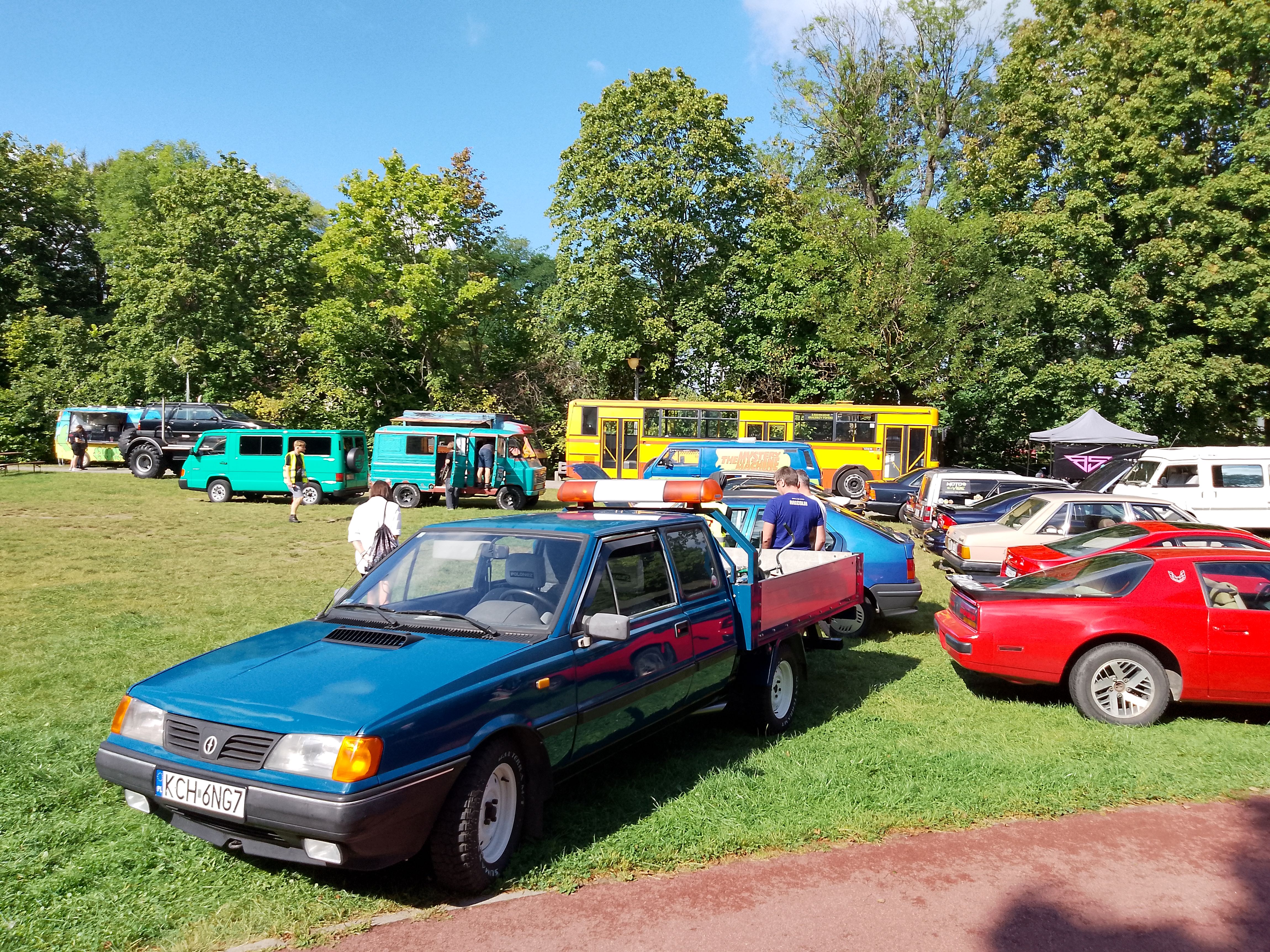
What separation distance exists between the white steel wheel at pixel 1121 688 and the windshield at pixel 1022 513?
641cm

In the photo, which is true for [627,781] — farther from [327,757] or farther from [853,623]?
[853,623]

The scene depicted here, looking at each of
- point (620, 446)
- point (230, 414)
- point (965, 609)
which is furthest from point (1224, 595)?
point (230, 414)

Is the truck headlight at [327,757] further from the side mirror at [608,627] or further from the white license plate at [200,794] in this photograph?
the side mirror at [608,627]

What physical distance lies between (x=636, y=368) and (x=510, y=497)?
38.9 feet

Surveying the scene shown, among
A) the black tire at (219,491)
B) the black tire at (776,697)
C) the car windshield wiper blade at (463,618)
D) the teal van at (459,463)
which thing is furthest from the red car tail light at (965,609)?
the black tire at (219,491)

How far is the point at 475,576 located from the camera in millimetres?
5133

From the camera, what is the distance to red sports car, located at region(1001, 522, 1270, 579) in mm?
9117

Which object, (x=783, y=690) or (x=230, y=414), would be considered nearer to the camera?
(x=783, y=690)

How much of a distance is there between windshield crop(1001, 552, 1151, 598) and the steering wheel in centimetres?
447

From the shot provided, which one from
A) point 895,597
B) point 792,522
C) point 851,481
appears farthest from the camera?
point 851,481

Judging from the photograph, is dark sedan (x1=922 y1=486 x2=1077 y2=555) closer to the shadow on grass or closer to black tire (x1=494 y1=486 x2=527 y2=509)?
the shadow on grass

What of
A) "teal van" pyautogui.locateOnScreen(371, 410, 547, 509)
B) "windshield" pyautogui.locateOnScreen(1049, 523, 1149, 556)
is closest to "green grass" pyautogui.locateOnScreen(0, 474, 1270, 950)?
"windshield" pyautogui.locateOnScreen(1049, 523, 1149, 556)

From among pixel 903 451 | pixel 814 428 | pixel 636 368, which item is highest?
pixel 636 368

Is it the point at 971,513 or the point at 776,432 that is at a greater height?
the point at 776,432
